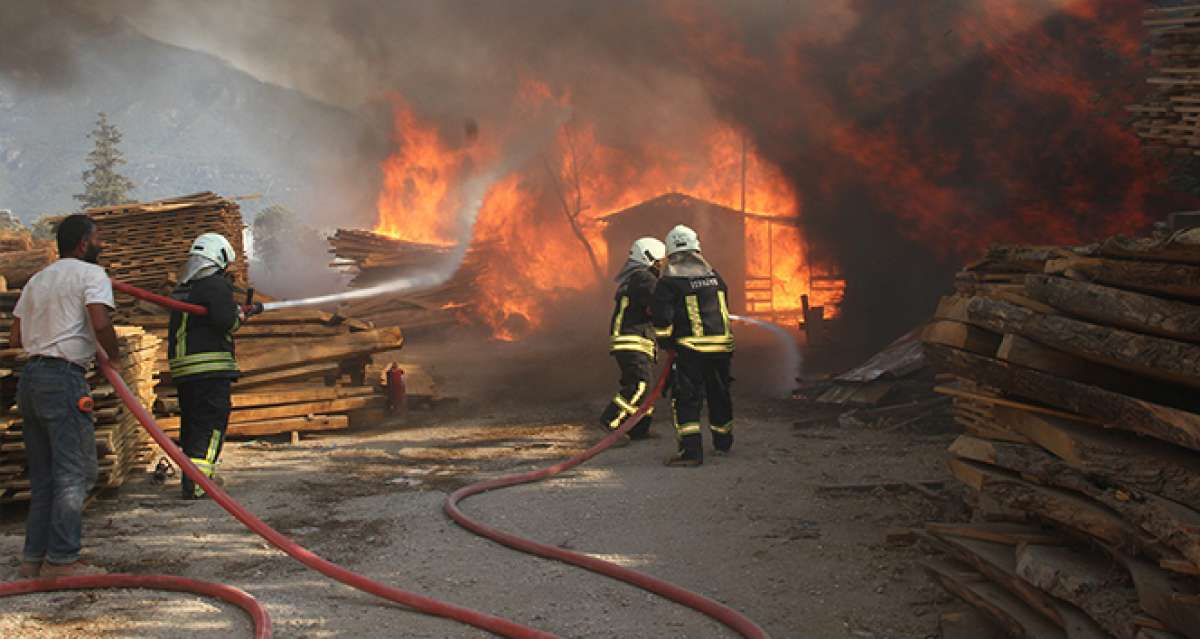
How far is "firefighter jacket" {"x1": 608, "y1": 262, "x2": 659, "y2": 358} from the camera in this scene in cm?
1010

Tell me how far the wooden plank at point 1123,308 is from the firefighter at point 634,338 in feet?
20.0

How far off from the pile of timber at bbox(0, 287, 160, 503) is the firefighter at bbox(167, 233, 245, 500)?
466mm

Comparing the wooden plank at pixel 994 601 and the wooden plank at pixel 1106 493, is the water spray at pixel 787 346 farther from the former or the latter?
the wooden plank at pixel 1106 493

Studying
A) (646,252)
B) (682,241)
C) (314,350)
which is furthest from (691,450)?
(314,350)

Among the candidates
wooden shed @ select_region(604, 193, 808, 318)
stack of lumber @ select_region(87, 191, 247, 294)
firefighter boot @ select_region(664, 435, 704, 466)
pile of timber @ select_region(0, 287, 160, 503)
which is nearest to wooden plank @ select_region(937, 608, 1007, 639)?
firefighter boot @ select_region(664, 435, 704, 466)

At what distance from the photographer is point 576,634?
15.1ft

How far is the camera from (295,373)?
1077 centimetres

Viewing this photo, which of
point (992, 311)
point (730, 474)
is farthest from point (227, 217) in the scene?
point (992, 311)

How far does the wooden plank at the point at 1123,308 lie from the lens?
333 cm

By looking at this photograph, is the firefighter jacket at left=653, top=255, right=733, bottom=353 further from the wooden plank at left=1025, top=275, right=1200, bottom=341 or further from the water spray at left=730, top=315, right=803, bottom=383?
the water spray at left=730, top=315, right=803, bottom=383

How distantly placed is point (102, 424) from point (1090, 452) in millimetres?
6370

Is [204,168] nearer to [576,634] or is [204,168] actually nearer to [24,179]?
[24,179]

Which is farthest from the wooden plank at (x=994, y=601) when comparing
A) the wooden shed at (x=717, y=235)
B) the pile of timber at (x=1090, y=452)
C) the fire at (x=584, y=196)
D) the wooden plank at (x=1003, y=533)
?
the wooden shed at (x=717, y=235)

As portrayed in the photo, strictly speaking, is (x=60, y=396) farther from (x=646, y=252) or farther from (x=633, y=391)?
(x=646, y=252)
